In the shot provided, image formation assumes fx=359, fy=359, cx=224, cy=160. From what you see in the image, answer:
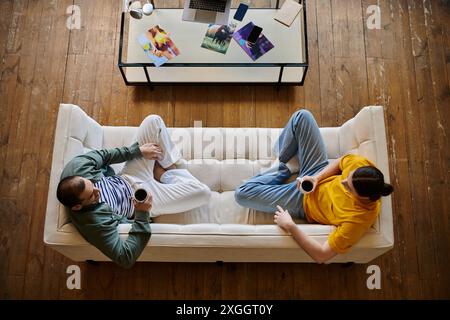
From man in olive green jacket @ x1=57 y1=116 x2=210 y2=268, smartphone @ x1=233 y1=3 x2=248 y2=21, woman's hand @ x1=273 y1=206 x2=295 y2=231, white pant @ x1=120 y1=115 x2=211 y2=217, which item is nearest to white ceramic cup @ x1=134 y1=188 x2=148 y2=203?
man in olive green jacket @ x1=57 y1=116 x2=210 y2=268

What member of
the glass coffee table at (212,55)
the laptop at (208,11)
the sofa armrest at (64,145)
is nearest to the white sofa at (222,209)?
the sofa armrest at (64,145)

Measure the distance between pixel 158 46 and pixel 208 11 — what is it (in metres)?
0.39

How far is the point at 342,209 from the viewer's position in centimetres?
150

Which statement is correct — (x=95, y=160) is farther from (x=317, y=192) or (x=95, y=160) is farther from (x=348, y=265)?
(x=348, y=265)

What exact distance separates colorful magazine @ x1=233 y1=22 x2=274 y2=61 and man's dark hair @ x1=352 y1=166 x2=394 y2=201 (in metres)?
1.12

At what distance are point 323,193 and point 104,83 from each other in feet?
5.61

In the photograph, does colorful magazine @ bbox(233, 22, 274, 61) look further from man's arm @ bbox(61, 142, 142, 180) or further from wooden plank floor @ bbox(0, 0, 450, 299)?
man's arm @ bbox(61, 142, 142, 180)

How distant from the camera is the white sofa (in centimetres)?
150

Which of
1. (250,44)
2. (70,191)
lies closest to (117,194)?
(70,191)

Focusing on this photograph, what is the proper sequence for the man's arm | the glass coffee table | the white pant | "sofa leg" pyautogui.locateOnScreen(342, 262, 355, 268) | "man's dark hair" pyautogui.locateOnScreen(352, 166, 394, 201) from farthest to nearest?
the glass coffee table → "sofa leg" pyautogui.locateOnScreen(342, 262, 355, 268) → the white pant → the man's arm → "man's dark hair" pyautogui.locateOnScreen(352, 166, 394, 201)

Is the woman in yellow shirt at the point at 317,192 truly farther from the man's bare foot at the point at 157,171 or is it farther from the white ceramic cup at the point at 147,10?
the white ceramic cup at the point at 147,10

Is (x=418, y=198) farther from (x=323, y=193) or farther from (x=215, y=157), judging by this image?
(x=215, y=157)

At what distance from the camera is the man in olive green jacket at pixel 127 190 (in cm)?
146

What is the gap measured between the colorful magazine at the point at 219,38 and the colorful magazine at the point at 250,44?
45 millimetres
